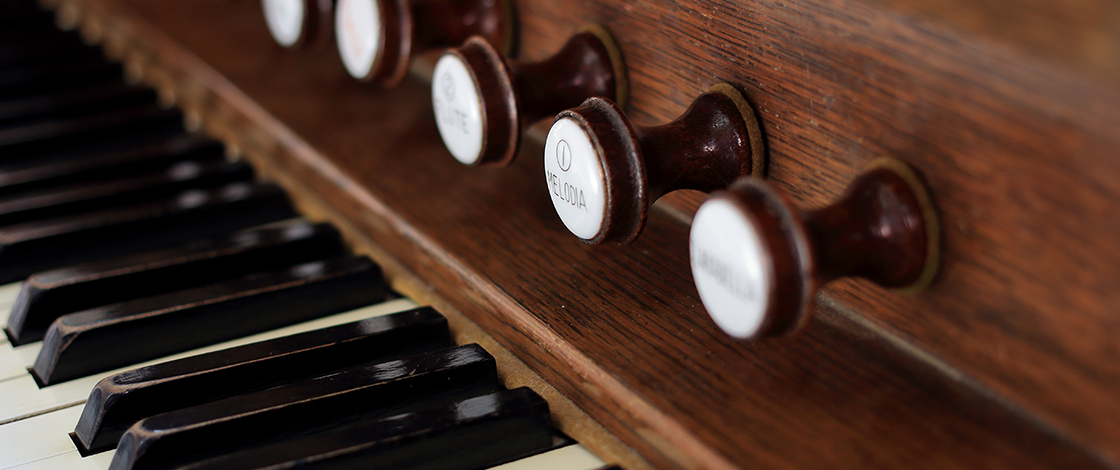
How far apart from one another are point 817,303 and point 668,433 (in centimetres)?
→ 21

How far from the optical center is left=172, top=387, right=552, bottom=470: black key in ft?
2.72

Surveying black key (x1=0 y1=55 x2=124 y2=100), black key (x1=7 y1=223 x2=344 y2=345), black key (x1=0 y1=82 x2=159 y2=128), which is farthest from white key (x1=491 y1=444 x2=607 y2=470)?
black key (x1=0 y1=55 x2=124 y2=100)

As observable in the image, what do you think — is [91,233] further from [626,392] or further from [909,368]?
[909,368]

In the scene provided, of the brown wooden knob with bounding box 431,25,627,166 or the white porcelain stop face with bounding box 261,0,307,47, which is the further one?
the white porcelain stop face with bounding box 261,0,307,47

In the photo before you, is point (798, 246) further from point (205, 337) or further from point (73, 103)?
point (73, 103)

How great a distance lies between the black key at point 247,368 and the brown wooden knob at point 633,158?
0.80 ft

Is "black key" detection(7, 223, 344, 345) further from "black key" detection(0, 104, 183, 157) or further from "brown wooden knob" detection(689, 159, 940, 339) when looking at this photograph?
"brown wooden knob" detection(689, 159, 940, 339)

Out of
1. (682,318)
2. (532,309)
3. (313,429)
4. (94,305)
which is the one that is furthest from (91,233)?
(682,318)

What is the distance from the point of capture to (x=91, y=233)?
52.3 inches

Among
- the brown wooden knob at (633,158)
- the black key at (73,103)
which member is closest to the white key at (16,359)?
the brown wooden knob at (633,158)

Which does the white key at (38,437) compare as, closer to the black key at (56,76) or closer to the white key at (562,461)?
the white key at (562,461)

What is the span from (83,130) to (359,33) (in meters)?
0.69

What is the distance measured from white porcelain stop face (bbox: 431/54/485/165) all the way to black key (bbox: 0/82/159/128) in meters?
0.92

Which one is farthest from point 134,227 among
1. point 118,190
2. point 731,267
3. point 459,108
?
point 731,267
